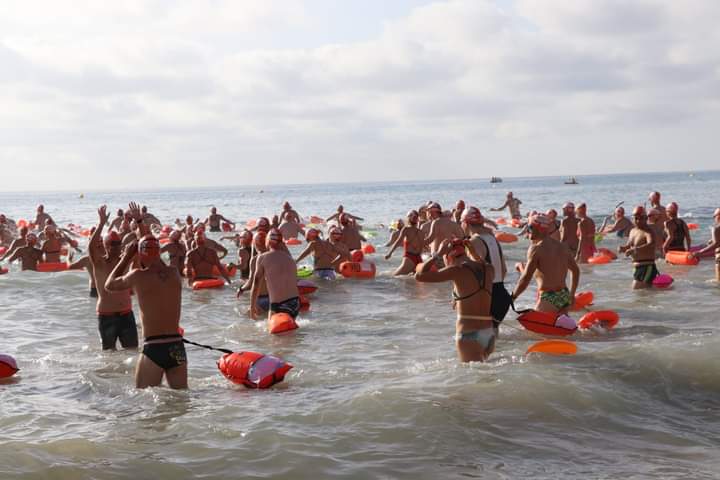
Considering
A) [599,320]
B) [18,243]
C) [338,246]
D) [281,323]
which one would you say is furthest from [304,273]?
[18,243]

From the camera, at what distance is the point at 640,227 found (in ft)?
41.7

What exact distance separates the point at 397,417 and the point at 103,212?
12.5ft

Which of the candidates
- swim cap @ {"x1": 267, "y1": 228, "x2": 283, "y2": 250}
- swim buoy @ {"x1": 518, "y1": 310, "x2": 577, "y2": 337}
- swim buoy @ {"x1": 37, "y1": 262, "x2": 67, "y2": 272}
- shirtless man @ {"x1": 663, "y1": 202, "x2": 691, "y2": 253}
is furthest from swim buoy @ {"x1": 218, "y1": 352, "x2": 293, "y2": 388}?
swim buoy @ {"x1": 37, "y1": 262, "x2": 67, "y2": 272}

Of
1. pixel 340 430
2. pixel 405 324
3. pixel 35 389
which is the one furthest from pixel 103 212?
pixel 405 324

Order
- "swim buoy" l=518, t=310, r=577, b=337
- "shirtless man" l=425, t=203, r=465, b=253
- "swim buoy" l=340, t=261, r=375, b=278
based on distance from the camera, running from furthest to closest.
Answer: "swim buoy" l=340, t=261, r=375, b=278, "shirtless man" l=425, t=203, r=465, b=253, "swim buoy" l=518, t=310, r=577, b=337

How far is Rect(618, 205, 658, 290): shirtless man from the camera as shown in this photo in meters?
12.7

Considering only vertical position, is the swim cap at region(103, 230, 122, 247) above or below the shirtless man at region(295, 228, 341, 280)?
above

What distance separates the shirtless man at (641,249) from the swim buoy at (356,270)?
6019 millimetres

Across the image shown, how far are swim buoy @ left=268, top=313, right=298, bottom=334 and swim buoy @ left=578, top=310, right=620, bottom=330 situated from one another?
4.01m

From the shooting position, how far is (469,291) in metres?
7.48

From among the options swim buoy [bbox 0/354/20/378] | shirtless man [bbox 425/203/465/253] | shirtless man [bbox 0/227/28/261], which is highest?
shirtless man [bbox 425/203/465/253]

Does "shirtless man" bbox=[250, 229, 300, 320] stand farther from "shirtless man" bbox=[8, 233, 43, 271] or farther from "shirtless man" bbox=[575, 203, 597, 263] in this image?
"shirtless man" bbox=[8, 233, 43, 271]

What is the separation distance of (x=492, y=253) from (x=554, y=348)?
1.32m

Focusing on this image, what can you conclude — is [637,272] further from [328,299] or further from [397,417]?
[397,417]
